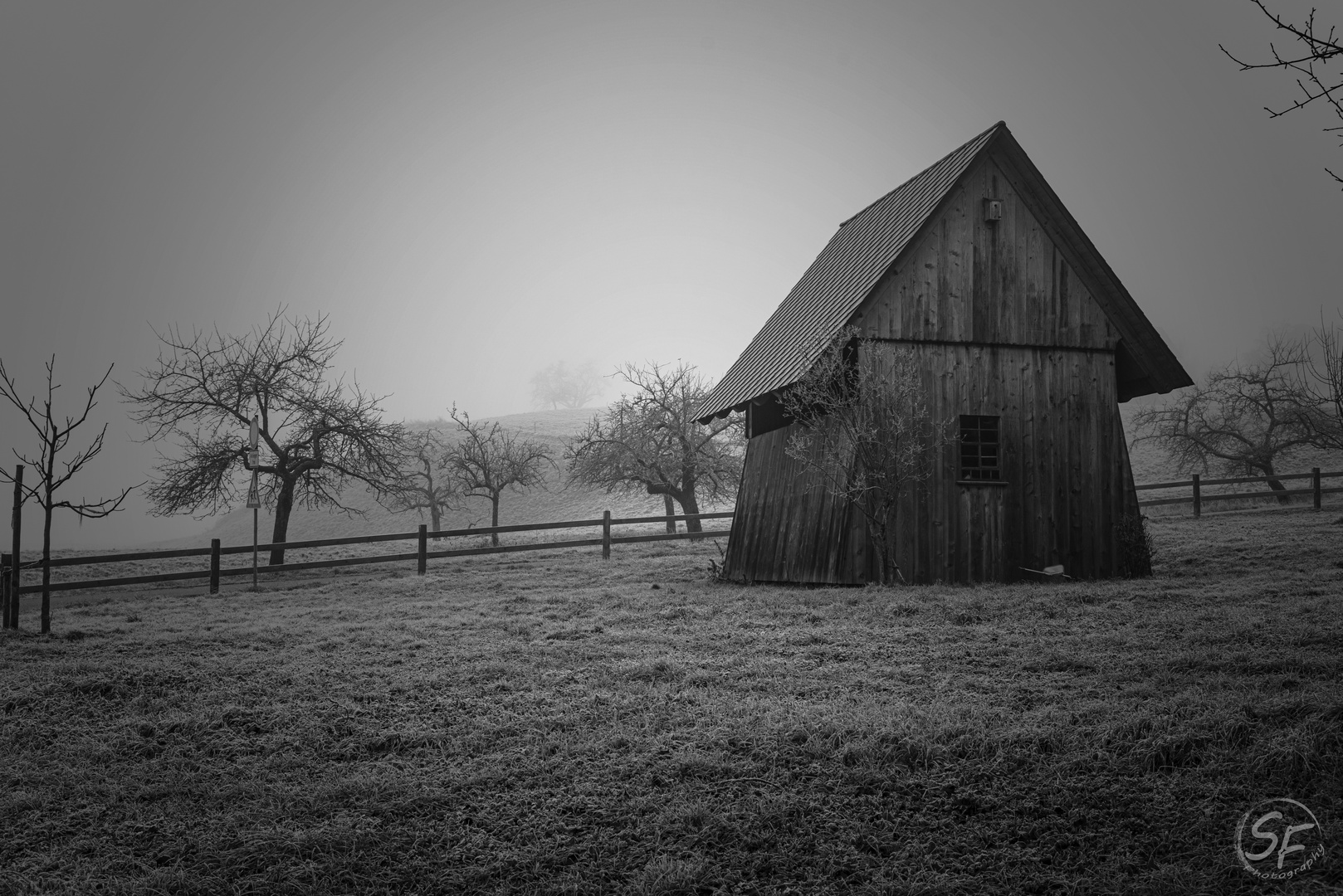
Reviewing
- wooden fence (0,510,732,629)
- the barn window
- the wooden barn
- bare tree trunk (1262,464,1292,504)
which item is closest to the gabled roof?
the wooden barn

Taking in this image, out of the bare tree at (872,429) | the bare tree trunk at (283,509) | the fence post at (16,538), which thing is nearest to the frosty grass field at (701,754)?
the fence post at (16,538)

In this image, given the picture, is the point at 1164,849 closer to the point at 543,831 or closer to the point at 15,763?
the point at 543,831

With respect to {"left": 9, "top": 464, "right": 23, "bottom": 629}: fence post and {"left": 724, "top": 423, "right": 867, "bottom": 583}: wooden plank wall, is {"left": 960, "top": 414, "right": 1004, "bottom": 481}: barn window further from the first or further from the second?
{"left": 9, "top": 464, "right": 23, "bottom": 629}: fence post

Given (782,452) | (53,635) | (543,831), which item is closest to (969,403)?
(782,452)

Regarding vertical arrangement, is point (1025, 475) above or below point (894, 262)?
below

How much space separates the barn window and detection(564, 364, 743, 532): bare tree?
1655 cm

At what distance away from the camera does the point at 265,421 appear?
24688mm

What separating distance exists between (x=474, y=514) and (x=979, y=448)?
42.8 m

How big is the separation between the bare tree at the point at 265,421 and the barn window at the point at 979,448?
17.6m

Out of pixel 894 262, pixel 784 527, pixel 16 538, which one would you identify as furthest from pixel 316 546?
pixel 894 262

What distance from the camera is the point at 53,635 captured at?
11398 mm

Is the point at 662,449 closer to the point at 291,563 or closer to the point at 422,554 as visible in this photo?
the point at 422,554

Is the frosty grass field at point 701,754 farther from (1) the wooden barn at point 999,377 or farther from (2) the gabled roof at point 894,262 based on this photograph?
(2) the gabled roof at point 894,262

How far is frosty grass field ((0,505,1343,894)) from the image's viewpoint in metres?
4.34
